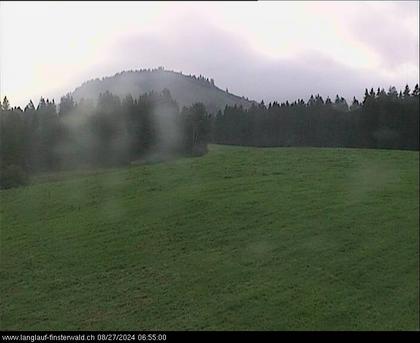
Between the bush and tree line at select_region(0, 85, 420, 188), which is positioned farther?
the bush

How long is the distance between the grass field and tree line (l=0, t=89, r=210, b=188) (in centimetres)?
264

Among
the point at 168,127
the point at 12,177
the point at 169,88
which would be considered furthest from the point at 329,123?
the point at 12,177

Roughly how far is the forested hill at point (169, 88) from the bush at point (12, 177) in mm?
3462

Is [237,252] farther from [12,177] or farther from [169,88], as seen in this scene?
[12,177]

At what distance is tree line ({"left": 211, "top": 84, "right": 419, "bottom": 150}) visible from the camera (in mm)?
9883

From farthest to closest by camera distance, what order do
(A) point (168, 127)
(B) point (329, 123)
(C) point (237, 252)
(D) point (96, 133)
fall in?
1. (D) point (96, 133)
2. (A) point (168, 127)
3. (B) point (329, 123)
4. (C) point (237, 252)

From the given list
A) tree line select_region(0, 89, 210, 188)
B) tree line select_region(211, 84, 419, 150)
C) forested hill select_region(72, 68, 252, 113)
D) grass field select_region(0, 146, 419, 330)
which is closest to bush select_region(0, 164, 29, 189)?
tree line select_region(0, 89, 210, 188)

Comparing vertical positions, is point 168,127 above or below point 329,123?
above

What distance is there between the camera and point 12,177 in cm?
1566

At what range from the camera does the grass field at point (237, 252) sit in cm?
685

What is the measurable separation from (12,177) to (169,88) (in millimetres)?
6129

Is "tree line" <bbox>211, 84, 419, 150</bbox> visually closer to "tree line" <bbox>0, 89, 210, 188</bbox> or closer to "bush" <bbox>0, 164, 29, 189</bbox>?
"tree line" <bbox>0, 89, 210, 188</bbox>

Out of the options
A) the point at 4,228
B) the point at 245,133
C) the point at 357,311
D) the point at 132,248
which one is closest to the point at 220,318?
the point at 357,311

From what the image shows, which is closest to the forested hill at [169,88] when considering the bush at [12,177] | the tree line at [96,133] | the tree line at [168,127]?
the tree line at [168,127]
